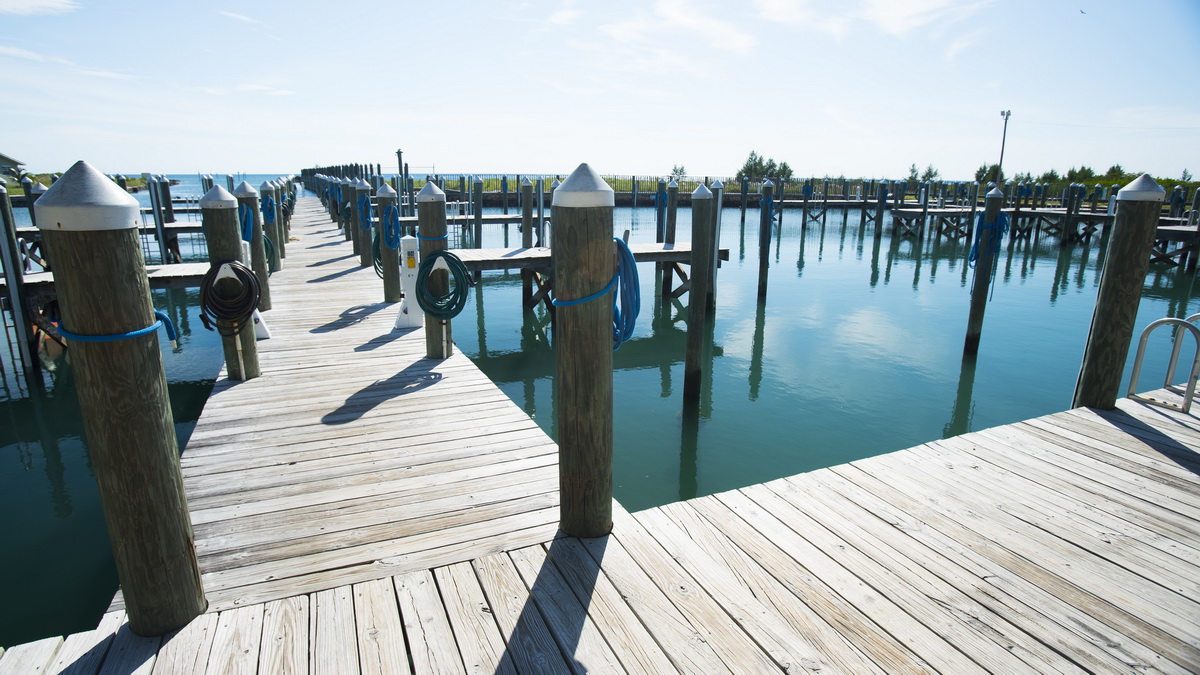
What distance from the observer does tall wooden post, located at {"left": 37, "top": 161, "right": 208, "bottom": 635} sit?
1.99 m

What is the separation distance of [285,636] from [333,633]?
0.17 m

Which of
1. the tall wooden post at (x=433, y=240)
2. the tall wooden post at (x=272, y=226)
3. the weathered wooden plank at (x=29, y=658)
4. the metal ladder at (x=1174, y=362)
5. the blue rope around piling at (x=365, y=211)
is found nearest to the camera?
the weathered wooden plank at (x=29, y=658)

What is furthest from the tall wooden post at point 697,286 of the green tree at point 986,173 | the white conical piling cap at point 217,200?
the green tree at point 986,173

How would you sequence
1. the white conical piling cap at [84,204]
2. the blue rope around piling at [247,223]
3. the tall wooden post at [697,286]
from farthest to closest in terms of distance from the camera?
the blue rope around piling at [247,223], the tall wooden post at [697,286], the white conical piling cap at [84,204]

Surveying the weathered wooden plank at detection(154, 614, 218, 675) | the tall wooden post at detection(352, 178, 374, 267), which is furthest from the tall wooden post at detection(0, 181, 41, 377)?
the weathered wooden plank at detection(154, 614, 218, 675)

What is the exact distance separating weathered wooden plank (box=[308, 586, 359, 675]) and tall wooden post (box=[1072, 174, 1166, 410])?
5147 mm

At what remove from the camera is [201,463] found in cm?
383

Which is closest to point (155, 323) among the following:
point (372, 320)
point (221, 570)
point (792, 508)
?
point (221, 570)

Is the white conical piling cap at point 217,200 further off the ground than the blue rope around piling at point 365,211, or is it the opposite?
the white conical piling cap at point 217,200

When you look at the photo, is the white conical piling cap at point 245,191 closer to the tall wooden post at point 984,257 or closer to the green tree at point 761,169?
the tall wooden post at point 984,257

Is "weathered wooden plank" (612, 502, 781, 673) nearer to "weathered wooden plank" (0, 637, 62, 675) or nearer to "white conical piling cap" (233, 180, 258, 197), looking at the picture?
"weathered wooden plank" (0, 637, 62, 675)

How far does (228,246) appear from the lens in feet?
18.0

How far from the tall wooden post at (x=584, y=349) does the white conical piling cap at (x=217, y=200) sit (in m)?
4.00

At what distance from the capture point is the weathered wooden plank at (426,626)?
7.33 feet
